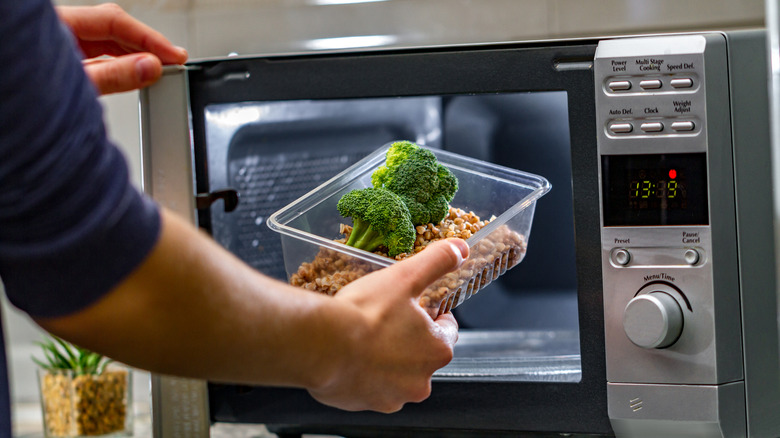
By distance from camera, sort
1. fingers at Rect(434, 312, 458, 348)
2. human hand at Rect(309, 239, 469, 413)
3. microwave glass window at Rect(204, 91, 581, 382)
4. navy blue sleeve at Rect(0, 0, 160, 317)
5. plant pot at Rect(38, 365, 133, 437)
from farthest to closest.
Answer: plant pot at Rect(38, 365, 133, 437), microwave glass window at Rect(204, 91, 581, 382), fingers at Rect(434, 312, 458, 348), human hand at Rect(309, 239, 469, 413), navy blue sleeve at Rect(0, 0, 160, 317)

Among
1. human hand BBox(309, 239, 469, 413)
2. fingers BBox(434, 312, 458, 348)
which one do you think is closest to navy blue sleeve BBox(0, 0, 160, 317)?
human hand BBox(309, 239, 469, 413)

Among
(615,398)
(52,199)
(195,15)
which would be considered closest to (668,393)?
(615,398)

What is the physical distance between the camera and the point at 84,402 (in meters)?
1.21

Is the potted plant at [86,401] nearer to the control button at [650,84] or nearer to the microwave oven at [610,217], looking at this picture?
the microwave oven at [610,217]

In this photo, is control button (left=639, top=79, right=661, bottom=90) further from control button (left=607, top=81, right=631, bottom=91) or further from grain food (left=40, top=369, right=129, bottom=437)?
grain food (left=40, top=369, right=129, bottom=437)

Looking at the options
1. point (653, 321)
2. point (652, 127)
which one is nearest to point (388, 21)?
point (652, 127)

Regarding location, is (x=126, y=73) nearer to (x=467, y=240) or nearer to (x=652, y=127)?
(x=467, y=240)

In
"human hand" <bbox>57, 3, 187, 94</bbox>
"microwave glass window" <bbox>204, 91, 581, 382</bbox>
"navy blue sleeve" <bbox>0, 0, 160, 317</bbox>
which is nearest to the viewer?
"navy blue sleeve" <bbox>0, 0, 160, 317</bbox>

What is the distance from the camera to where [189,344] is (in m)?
0.52

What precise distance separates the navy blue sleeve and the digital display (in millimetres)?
510

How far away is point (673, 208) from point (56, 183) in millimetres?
613

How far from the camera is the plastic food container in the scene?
777 mm

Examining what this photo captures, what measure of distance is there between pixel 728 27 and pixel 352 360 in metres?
0.85

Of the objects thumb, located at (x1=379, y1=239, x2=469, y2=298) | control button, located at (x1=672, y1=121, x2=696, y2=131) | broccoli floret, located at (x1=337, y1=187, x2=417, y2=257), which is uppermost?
control button, located at (x1=672, y1=121, x2=696, y2=131)
